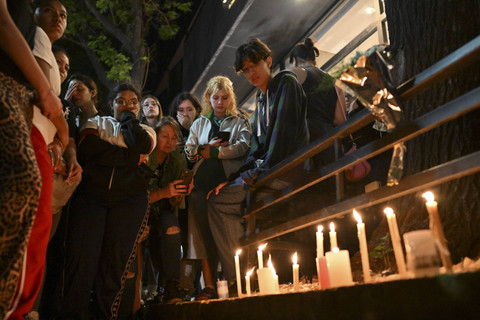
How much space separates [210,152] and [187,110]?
48.0 inches

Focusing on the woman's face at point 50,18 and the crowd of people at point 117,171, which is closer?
the crowd of people at point 117,171

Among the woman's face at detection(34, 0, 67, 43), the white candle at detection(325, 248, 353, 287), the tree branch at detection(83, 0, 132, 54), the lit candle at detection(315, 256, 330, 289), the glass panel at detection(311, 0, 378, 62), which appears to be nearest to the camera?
the white candle at detection(325, 248, 353, 287)

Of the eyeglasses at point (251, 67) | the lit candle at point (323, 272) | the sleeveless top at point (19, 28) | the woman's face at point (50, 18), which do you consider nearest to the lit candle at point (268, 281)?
the lit candle at point (323, 272)

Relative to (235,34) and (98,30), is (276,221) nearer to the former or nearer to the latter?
(235,34)

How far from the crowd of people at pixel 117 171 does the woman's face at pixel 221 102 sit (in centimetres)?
1

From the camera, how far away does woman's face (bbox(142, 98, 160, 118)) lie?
5078mm

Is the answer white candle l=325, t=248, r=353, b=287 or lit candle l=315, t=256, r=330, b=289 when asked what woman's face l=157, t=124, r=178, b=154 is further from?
white candle l=325, t=248, r=353, b=287

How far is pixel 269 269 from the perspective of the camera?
9.34 feet

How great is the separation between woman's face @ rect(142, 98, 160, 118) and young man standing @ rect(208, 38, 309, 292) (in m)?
1.23

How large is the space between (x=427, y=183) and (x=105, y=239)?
256 cm

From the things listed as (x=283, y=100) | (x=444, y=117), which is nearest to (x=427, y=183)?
(x=444, y=117)

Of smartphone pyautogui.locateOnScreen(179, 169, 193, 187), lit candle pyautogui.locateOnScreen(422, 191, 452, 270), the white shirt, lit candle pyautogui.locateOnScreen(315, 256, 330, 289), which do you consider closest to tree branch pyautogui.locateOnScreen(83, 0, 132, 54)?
smartphone pyautogui.locateOnScreen(179, 169, 193, 187)

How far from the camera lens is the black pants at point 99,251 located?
329 cm

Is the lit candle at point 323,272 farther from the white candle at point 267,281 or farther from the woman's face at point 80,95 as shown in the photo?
the woman's face at point 80,95
